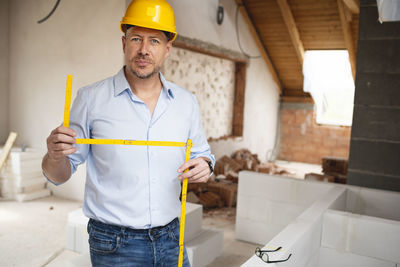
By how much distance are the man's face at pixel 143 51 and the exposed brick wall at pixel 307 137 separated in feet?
25.2

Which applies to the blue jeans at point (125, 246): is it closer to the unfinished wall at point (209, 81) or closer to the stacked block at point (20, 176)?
the stacked block at point (20, 176)

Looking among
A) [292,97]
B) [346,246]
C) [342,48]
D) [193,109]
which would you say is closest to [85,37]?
[193,109]

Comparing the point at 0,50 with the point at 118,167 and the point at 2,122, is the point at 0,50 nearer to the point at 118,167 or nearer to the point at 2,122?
the point at 2,122

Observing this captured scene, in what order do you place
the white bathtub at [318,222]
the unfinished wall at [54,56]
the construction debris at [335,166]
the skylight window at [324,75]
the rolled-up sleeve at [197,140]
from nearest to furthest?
the rolled-up sleeve at [197,140]
the white bathtub at [318,222]
the unfinished wall at [54,56]
the construction debris at [335,166]
the skylight window at [324,75]

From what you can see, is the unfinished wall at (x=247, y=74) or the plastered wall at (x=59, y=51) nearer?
the plastered wall at (x=59, y=51)

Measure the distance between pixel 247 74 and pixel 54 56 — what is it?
3961mm

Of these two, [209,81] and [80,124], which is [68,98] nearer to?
[80,124]

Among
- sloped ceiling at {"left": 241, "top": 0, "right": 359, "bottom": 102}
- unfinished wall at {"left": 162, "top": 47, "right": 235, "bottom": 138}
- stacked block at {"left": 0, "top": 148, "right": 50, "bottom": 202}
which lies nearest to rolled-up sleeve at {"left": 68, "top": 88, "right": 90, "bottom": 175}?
stacked block at {"left": 0, "top": 148, "right": 50, "bottom": 202}

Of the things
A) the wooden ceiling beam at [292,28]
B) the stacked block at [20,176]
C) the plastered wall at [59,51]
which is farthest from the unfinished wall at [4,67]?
the wooden ceiling beam at [292,28]

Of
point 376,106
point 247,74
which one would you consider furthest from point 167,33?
point 247,74

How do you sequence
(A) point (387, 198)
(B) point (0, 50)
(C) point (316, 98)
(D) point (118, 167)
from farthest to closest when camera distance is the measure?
(C) point (316, 98) → (B) point (0, 50) → (A) point (387, 198) → (D) point (118, 167)

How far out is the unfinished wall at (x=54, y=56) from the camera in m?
4.41

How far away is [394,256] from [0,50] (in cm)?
515

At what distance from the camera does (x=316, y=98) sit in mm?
8648
